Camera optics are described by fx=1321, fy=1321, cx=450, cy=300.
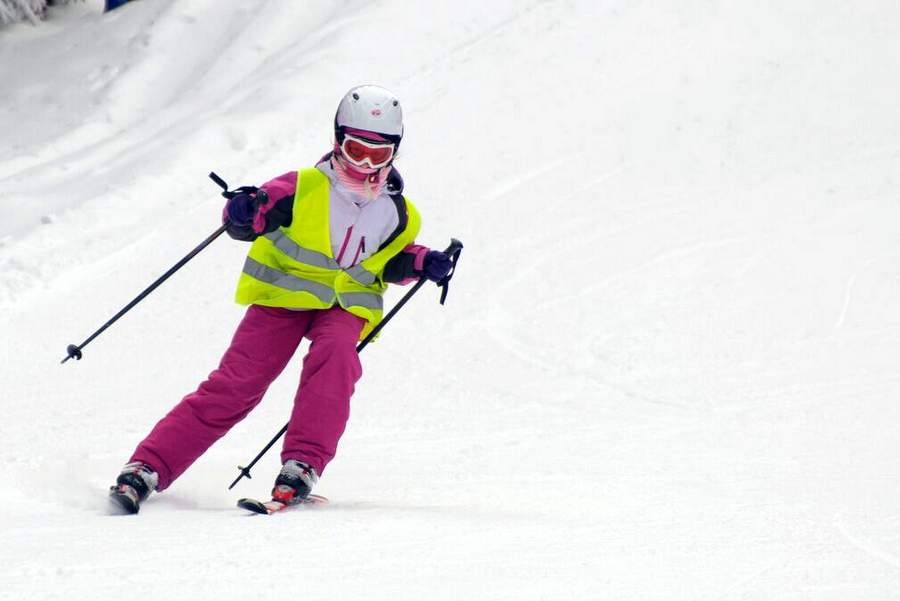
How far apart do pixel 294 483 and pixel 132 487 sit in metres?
0.54

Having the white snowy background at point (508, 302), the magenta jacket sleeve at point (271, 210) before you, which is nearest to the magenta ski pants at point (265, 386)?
the white snowy background at point (508, 302)

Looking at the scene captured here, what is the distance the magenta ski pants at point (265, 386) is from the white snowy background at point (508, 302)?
218 millimetres

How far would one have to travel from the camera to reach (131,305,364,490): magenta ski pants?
4.37 m

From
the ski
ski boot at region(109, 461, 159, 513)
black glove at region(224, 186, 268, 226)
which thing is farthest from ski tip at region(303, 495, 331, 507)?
black glove at region(224, 186, 268, 226)

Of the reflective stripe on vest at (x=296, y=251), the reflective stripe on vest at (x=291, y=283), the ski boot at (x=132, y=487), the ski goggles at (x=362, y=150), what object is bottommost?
the ski boot at (x=132, y=487)

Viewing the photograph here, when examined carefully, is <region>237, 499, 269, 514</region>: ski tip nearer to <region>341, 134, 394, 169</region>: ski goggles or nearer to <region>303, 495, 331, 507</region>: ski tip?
<region>303, 495, 331, 507</region>: ski tip

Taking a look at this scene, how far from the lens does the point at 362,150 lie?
457 cm

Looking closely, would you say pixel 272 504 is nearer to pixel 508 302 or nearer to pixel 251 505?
pixel 251 505

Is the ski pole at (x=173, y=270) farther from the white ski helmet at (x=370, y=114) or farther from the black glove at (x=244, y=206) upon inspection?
the white ski helmet at (x=370, y=114)

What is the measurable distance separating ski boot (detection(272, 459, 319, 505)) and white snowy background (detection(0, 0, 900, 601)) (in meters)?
0.12

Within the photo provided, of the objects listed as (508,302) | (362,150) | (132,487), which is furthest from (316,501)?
(508,302)

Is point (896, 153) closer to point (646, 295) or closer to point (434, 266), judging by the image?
point (646, 295)

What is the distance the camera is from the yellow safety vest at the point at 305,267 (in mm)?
4586

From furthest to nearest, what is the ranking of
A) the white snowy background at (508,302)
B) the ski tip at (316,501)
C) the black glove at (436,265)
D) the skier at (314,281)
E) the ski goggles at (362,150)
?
1. the black glove at (436,265)
2. the ski goggles at (362,150)
3. the skier at (314,281)
4. the ski tip at (316,501)
5. the white snowy background at (508,302)
